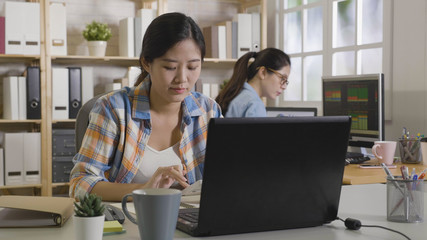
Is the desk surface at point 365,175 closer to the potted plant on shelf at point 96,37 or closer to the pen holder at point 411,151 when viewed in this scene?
the pen holder at point 411,151

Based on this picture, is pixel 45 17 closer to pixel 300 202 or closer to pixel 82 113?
pixel 82 113

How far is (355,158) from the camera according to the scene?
270 cm

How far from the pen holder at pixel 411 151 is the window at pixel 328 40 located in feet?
2.64

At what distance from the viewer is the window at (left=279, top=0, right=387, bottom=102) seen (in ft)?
11.3

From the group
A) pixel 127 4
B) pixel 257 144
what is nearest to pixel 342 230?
pixel 257 144

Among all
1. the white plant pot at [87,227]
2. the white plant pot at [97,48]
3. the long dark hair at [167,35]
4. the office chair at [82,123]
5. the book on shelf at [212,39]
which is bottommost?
the white plant pot at [87,227]

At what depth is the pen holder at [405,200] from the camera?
1277 millimetres

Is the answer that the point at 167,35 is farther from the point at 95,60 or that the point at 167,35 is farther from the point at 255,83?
the point at 95,60

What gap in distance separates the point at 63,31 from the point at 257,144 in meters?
2.91

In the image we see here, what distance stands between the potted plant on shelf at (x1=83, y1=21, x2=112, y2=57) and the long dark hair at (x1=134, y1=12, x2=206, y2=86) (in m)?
2.09

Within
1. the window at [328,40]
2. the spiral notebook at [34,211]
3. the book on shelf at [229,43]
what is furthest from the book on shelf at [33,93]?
the spiral notebook at [34,211]

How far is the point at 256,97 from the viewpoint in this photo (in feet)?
10.0

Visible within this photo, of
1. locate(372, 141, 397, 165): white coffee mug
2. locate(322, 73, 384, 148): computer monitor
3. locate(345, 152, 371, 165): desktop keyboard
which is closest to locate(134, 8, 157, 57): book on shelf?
locate(322, 73, 384, 148): computer monitor

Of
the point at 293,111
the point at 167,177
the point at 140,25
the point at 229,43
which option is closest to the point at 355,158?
the point at 293,111
